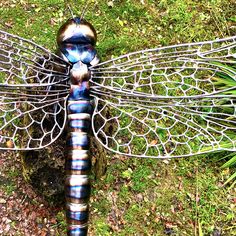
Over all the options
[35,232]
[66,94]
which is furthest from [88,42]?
[35,232]

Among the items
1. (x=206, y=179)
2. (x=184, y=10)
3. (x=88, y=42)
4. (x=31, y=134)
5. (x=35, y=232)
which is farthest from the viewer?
(x=184, y=10)

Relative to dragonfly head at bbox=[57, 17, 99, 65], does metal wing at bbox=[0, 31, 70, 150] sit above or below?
below

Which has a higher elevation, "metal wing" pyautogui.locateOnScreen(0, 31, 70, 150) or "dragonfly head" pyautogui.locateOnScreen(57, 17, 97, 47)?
"dragonfly head" pyautogui.locateOnScreen(57, 17, 97, 47)

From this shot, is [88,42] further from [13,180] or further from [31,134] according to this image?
[13,180]

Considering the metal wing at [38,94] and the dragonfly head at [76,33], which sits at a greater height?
the dragonfly head at [76,33]

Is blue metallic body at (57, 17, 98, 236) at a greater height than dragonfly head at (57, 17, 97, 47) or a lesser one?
lesser

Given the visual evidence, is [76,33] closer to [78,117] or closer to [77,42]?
[77,42]

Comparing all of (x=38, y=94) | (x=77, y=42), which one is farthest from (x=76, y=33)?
(x=38, y=94)

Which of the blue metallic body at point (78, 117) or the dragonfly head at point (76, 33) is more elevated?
the dragonfly head at point (76, 33)
